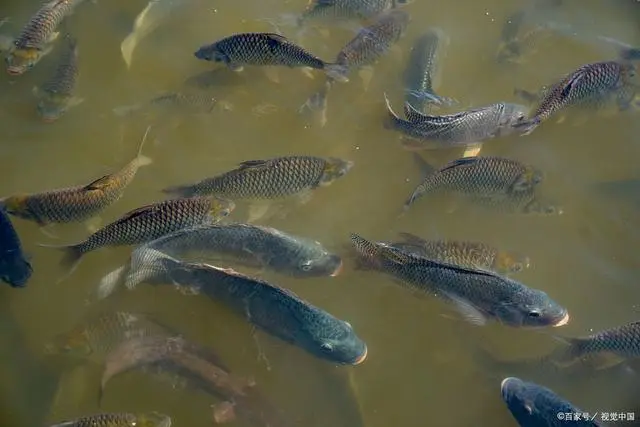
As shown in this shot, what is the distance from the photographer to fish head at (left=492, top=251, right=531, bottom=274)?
3670mm

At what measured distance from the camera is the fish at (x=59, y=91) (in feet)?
13.9

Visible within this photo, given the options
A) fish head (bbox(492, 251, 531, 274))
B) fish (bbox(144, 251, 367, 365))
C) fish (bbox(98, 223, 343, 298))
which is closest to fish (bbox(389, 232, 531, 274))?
fish head (bbox(492, 251, 531, 274))

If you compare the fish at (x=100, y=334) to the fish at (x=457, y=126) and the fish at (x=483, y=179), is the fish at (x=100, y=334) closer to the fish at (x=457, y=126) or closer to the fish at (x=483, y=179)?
the fish at (x=483, y=179)

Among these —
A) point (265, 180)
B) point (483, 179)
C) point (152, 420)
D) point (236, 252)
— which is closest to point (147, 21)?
point (265, 180)

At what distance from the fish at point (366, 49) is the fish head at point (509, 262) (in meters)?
1.60

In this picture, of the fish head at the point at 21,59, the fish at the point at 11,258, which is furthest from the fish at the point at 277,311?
the fish head at the point at 21,59

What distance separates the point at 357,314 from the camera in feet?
11.9

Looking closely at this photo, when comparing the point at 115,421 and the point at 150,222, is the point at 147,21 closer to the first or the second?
the point at 150,222

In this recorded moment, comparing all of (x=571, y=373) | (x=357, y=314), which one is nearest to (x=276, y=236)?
(x=357, y=314)

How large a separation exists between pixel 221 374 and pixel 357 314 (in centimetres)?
90

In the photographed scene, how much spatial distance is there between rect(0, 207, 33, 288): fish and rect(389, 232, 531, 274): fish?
7.35ft

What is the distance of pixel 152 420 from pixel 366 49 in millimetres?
2960

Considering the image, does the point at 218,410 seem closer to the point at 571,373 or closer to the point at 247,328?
the point at 247,328

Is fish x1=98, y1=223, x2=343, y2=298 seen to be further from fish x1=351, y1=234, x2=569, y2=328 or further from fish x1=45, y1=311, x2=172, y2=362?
fish x1=351, y1=234, x2=569, y2=328
